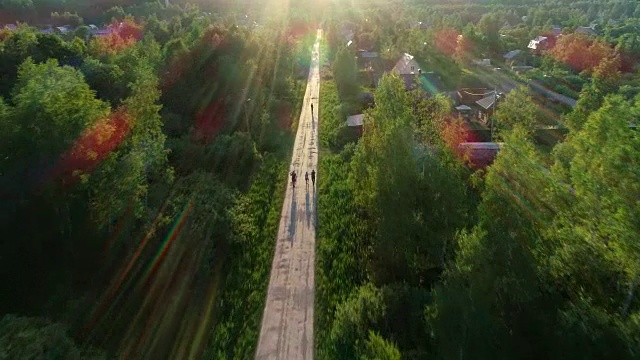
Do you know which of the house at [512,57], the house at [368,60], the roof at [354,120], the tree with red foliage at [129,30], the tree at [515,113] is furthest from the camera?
the house at [512,57]

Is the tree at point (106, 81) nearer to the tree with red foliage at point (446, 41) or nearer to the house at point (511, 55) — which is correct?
the tree with red foliage at point (446, 41)

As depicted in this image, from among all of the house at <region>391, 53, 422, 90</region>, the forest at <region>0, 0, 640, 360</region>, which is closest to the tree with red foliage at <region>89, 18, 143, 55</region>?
the forest at <region>0, 0, 640, 360</region>

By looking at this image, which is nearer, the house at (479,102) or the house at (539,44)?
the house at (479,102)

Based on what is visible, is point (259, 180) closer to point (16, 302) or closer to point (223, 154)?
point (223, 154)

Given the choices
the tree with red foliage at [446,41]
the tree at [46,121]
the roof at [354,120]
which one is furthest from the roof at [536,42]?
the tree at [46,121]

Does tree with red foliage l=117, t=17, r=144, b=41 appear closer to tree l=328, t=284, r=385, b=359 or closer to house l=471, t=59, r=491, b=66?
house l=471, t=59, r=491, b=66

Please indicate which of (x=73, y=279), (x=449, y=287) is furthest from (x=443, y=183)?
(x=73, y=279)

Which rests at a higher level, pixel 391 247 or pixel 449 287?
pixel 449 287
